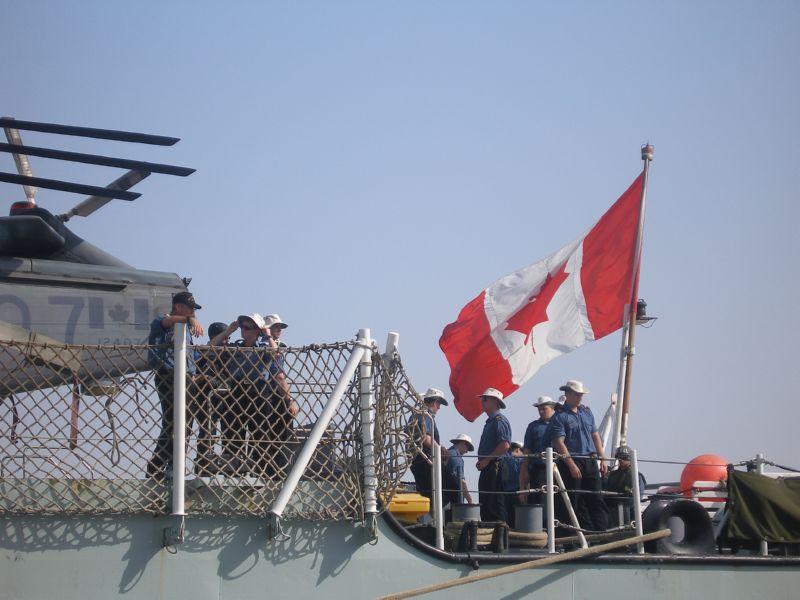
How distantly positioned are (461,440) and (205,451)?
4.79 m

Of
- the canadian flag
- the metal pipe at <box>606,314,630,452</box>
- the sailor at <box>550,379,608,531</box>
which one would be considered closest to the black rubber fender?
the sailor at <box>550,379,608,531</box>

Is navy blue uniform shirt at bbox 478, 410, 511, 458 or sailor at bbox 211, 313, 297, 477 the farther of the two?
navy blue uniform shirt at bbox 478, 410, 511, 458

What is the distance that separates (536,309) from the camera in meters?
12.2

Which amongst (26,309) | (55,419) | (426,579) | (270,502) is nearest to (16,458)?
(55,419)

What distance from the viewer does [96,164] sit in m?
10.8

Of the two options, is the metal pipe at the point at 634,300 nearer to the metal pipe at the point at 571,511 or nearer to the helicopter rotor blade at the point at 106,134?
the metal pipe at the point at 571,511

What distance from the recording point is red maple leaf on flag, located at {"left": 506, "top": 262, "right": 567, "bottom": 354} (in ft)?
39.5

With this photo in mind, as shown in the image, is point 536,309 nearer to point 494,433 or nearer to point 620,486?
point 494,433

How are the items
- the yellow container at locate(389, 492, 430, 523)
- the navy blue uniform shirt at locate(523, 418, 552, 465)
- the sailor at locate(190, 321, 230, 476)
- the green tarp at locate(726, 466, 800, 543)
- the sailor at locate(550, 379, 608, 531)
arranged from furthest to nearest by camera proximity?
1. the navy blue uniform shirt at locate(523, 418, 552, 465)
2. the sailor at locate(550, 379, 608, 531)
3. the green tarp at locate(726, 466, 800, 543)
4. the yellow container at locate(389, 492, 430, 523)
5. the sailor at locate(190, 321, 230, 476)

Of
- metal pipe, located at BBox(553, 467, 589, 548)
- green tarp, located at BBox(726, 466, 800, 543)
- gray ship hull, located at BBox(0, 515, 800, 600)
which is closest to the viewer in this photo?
gray ship hull, located at BBox(0, 515, 800, 600)

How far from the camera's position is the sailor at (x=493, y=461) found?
31.8ft

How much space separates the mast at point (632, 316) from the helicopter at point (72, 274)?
4.82 metres

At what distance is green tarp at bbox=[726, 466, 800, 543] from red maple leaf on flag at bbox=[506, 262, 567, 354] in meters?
3.61

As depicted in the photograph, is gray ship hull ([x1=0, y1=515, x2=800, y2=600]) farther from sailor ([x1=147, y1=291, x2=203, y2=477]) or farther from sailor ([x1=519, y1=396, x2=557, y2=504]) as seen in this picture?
sailor ([x1=519, y1=396, x2=557, y2=504])
